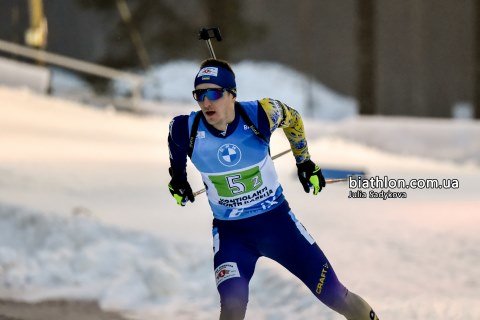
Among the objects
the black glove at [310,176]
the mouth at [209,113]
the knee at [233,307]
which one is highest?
the mouth at [209,113]

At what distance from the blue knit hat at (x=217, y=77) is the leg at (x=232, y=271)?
2.74ft

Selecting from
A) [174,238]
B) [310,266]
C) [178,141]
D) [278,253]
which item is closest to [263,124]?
[178,141]

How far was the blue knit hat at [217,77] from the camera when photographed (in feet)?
12.7

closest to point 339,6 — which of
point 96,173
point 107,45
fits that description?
point 107,45

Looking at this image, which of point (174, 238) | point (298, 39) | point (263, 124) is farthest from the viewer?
point (298, 39)

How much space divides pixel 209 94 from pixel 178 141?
341mm

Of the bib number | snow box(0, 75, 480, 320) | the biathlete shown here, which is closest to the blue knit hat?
the biathlete

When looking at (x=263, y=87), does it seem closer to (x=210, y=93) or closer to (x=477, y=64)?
(x=477, y=64)

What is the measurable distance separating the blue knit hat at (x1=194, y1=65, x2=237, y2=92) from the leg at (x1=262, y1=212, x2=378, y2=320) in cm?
84

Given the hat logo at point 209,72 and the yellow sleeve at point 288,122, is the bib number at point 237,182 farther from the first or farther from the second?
the hat logo at point 209,72

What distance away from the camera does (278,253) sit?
13.3 ft

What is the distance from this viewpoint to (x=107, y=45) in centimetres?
3372

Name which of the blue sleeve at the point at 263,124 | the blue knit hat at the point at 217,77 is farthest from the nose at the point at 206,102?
the blue sleeve at the point at 263,124

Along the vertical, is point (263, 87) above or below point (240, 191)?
above
